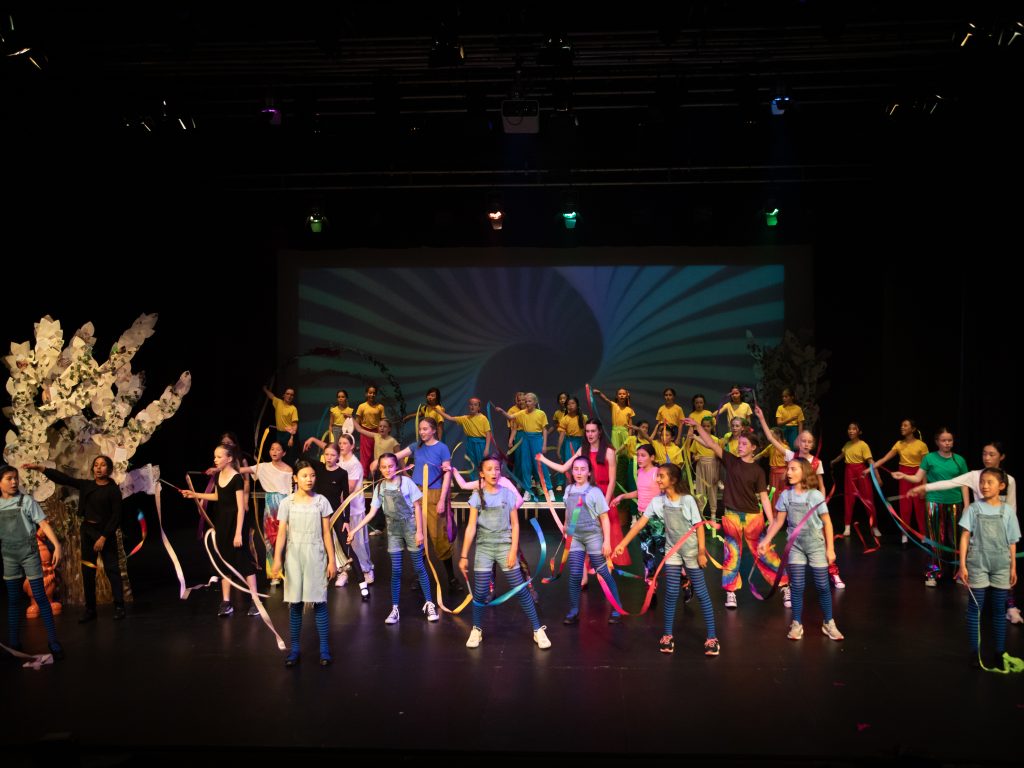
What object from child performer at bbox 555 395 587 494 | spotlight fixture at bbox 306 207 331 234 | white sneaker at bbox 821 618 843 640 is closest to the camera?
white sneaker at bbox 821 618 843 640

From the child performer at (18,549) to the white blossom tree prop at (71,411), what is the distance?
1529mm

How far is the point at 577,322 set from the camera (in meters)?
15.0

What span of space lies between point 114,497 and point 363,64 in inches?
207

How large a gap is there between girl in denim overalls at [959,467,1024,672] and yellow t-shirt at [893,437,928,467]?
3.57m

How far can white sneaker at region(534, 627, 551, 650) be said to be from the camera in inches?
293

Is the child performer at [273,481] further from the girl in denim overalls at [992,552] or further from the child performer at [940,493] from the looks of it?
the child performer at [940,493]

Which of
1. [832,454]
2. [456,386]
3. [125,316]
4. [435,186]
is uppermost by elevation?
[435,186]

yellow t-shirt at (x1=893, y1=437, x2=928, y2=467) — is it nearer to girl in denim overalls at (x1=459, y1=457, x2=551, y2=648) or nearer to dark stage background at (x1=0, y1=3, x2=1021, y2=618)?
dark stage background at (x1=0, y1=3, x2=1021, y2=618)

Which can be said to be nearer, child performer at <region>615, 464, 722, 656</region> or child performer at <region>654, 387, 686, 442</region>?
child performer at <region>615, 464, 722, 656</region>

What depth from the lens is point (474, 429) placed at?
41.4 ft

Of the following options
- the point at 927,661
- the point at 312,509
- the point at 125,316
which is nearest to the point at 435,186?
the point at 125,316

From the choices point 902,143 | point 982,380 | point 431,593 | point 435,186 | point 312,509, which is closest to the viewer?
point 312,509

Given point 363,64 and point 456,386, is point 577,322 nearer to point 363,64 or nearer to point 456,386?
point 456,386

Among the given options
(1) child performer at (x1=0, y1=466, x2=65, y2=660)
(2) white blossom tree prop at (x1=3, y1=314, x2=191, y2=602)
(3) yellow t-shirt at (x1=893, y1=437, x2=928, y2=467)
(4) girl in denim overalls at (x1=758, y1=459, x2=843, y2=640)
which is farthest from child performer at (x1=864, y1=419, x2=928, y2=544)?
(1) child performer at (x1=0, y1=466, x2=65, y2=660)
